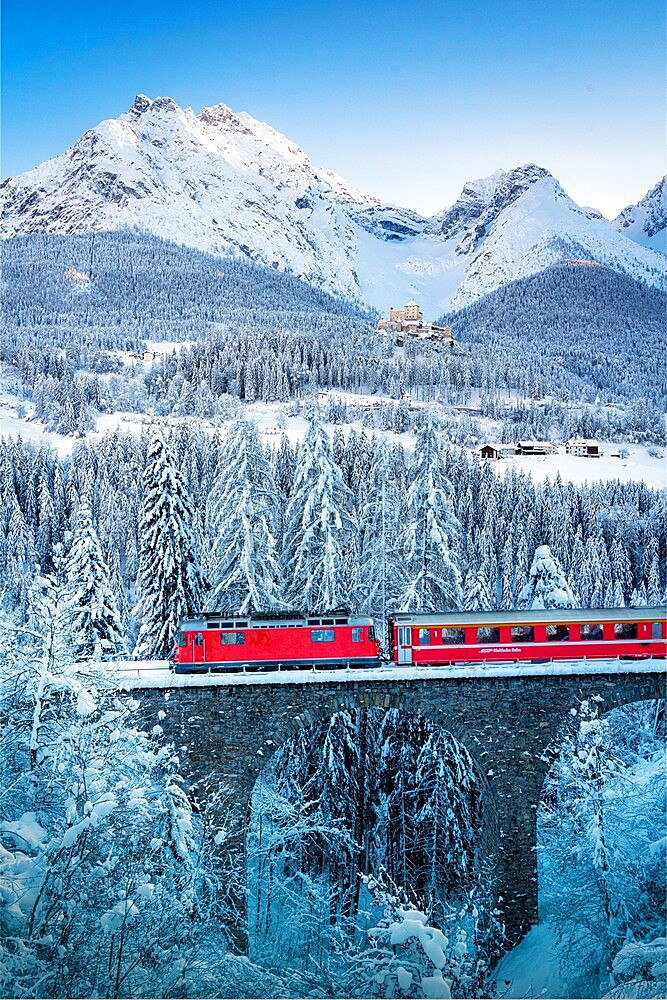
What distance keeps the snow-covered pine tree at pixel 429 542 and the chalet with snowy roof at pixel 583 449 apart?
49.5m

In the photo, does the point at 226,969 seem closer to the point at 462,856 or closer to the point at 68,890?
the point at 68,890

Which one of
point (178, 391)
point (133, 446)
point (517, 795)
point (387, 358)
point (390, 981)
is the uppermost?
point (387, 358)

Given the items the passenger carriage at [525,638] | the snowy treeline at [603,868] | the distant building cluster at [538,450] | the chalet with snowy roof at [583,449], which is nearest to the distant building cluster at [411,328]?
the distant building cluster at [538,450]

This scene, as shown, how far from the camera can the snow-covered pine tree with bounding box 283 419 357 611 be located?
27094mm

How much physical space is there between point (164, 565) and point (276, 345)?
267 ft

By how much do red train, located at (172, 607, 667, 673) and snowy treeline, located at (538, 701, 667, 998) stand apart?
6.46ft

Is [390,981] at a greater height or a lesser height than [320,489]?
lesser

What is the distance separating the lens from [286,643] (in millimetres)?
21719

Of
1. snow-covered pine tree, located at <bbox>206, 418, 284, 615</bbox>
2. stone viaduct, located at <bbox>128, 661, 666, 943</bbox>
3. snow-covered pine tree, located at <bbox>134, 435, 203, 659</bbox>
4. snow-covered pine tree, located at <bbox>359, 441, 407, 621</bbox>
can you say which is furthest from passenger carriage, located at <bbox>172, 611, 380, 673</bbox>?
snow-covered pine tree, located at <bbox>134, 435, 203, 659</bbox>

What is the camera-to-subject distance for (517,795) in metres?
21.0

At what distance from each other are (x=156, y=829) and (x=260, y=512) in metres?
11.6

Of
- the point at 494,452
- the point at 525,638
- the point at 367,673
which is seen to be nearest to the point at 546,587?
→ the point at 525,638

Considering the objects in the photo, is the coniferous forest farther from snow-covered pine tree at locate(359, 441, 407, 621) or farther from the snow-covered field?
the snow-covered field

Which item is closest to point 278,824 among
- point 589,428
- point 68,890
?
point 68,890
